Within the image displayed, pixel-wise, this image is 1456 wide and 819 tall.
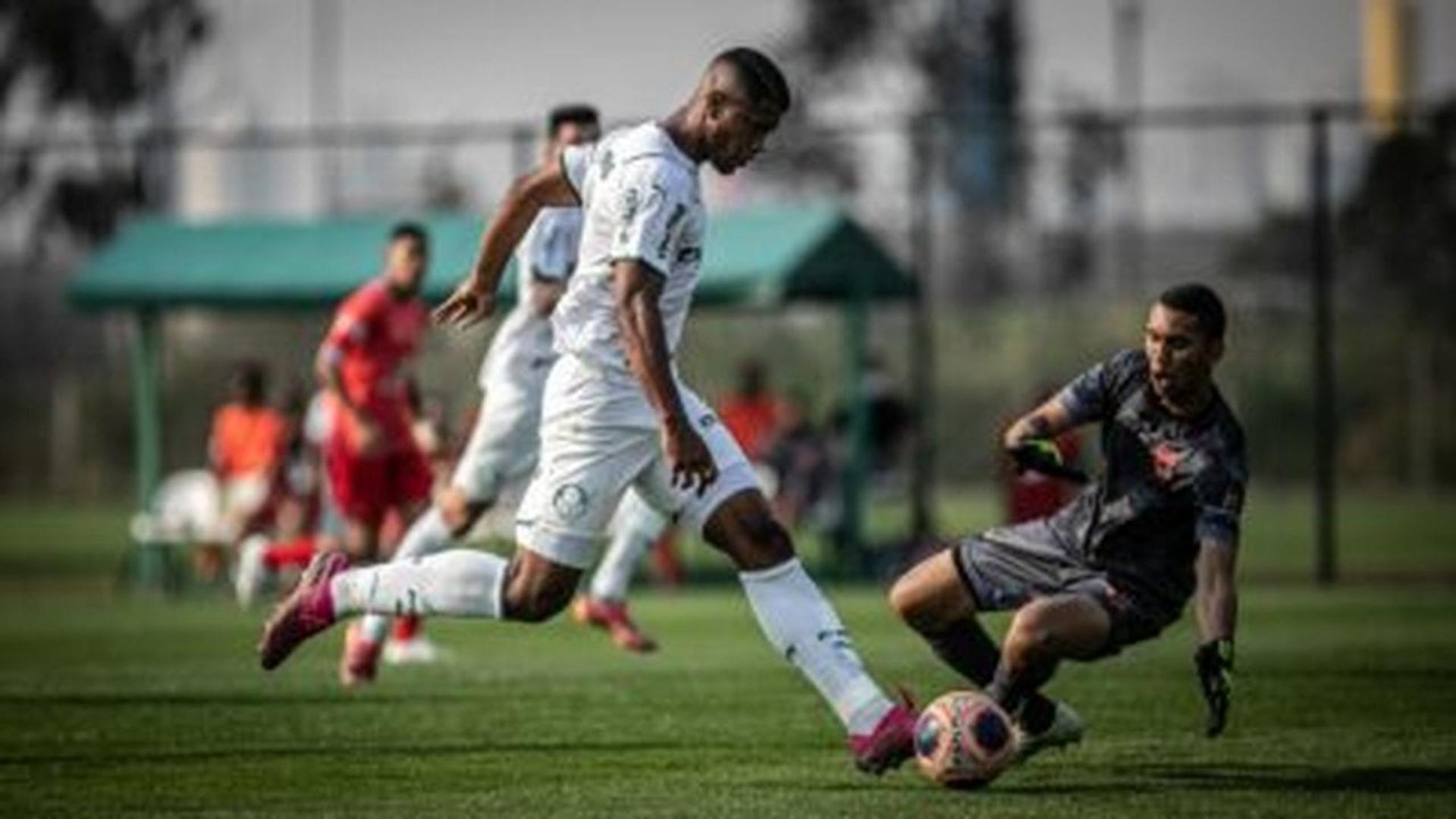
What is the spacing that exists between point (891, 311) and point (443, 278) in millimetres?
13313

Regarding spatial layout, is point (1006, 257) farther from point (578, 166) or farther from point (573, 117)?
point (578, 166)

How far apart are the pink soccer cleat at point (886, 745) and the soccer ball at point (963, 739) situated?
0.04 metres

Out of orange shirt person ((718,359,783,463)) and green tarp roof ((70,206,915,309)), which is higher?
green tarp roof ((70,206,915,309))

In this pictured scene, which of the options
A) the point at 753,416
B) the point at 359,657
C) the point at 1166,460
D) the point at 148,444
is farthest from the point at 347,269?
the point at 1166,460

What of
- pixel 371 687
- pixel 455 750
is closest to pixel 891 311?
pixel 371 687

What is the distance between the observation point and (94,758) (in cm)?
1270

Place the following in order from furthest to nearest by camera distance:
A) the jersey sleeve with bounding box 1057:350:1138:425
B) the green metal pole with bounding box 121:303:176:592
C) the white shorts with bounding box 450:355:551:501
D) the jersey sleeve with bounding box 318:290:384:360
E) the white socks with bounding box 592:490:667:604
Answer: the green metal pole with bounding box 121:303:176:592, the jersey sleeve with bounding box 318:290:384:360, the white socks with bounding box 592:490:667:604, the white shorts with bounding box 450:355:551:501, the jersey sleeve with bounding box 1057:350:1138:425

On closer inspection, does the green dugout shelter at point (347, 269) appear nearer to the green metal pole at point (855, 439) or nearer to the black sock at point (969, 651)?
the green metal pole at point (855, 439)

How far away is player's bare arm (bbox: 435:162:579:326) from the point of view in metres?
11.7

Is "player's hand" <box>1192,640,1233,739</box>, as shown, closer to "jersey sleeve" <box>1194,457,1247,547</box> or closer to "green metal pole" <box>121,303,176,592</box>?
"jersey sleeve" <box>1194,457,1247,547</box>

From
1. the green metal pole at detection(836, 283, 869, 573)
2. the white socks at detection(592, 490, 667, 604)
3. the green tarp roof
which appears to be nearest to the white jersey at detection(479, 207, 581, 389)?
the white socks at detection(592, 490, 667, 604)

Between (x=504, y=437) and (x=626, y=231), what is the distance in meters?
6.18

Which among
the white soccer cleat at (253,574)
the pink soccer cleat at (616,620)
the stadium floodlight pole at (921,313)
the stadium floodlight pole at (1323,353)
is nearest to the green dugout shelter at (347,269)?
the stadium floodlight pole at (921,313)

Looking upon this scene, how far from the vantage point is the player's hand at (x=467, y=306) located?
11.9 m
